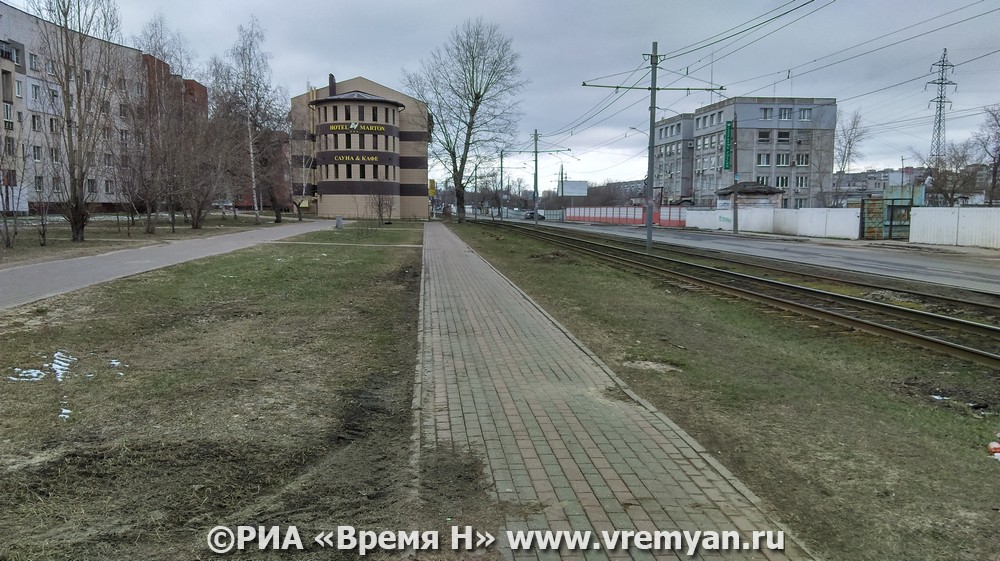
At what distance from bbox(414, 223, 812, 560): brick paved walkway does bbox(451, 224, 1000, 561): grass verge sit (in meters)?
0.32

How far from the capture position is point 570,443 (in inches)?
169

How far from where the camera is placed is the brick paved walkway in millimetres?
3215

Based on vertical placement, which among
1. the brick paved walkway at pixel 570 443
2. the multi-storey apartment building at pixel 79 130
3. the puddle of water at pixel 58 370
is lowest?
the brick paved walkway at pixel 570 443

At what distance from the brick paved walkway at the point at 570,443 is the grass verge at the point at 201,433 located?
29 centimetres

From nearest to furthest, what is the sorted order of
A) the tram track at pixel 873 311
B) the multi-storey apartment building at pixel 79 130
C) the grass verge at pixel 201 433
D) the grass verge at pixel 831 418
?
1. the grass verge at pixel 201 433
2. the grass verge at pixel 831 418
3. the tram track at pixel 873 311
4. the multi-storey apartment building at pixel 79 130

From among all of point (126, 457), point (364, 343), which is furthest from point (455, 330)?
point (126, 457)

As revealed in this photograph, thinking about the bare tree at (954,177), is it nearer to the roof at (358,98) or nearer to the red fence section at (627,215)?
the red fence section at (627,215)

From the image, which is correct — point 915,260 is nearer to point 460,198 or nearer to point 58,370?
point 58,370

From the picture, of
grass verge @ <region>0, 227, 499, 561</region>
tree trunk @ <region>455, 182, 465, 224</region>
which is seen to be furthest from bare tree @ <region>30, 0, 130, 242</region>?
tree trunk @ <region>455, 182, 465, 224</region>

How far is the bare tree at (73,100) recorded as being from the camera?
78.2 ft

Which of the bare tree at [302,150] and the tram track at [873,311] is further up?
the bare tree at [302,150]

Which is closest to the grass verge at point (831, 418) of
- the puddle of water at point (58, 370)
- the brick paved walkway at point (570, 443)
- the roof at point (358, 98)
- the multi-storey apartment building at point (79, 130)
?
the brick paved walkway at point (570, 443)

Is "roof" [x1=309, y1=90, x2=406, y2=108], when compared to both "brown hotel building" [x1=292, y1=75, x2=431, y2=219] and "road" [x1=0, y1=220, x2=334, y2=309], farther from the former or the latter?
"road" [x1=0, y1=220, x2=334, y2=309]

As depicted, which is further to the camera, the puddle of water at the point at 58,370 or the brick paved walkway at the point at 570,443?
the puddle of water at the point at 58,370
